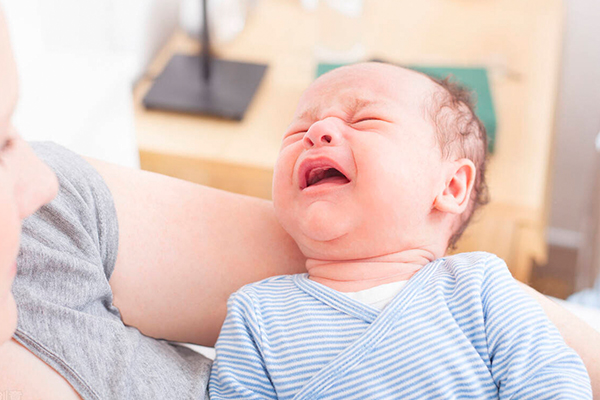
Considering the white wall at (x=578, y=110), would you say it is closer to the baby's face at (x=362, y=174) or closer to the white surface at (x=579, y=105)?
the white surface at (x=579, y=105)

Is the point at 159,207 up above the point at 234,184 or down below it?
above

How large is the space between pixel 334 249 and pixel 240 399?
202 millimetres

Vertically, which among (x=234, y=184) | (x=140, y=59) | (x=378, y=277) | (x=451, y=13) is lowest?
(x=234, y=184)

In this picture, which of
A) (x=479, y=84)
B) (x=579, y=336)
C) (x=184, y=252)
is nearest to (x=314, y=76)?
(x=479, y=84)

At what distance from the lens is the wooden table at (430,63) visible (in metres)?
1.46

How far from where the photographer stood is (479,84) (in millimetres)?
1547

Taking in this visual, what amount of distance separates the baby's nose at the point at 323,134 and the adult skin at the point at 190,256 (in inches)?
5.5

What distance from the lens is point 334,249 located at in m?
0.73

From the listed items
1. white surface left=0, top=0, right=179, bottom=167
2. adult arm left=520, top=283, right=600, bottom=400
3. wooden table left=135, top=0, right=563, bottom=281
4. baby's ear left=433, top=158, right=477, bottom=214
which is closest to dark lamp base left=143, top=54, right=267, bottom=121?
wooden table left=135, top=0, right=563, bottom=281

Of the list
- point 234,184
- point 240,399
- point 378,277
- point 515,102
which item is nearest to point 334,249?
point 378,277

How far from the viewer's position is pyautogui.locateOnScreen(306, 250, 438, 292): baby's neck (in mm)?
725

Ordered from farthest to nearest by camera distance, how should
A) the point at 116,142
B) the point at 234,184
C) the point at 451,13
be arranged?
the point at 451,13, the point at 234,184, the point at 116,142

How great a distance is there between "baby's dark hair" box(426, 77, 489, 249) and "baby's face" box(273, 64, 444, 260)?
0.7 inches

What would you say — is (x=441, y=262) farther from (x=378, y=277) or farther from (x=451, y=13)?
(x=451, y=13)
